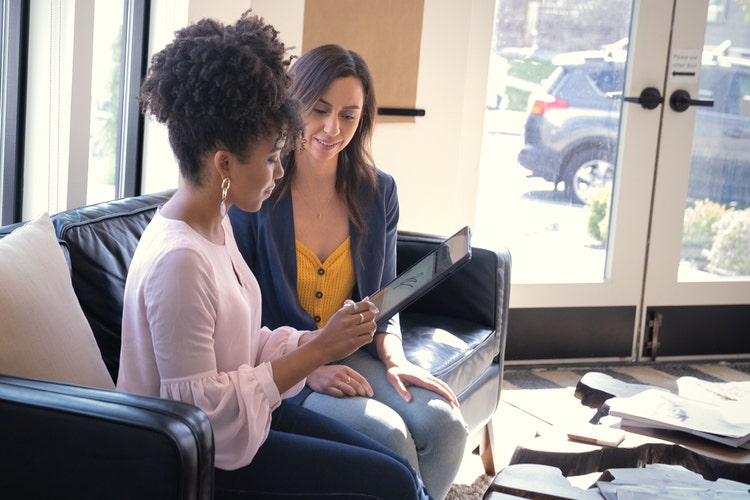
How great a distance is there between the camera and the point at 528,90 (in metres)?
3.88

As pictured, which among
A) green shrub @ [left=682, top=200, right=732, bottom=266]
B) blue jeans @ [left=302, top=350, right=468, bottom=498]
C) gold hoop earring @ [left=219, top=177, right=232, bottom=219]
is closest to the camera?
gold hoop earring @ [left=219, top=177, right=232, bottom=219]

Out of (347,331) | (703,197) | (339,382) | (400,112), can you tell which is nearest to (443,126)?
(400,112)

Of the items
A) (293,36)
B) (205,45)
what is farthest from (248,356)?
(293,36)

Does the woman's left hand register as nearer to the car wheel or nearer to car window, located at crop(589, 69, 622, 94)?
the car wheel

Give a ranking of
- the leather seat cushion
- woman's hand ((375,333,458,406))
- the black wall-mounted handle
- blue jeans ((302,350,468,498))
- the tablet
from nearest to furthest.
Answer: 1. the tablet
2. blue jeans ((302,350,468,498))
3. woman's hand ((375,333,458,406))
4. the leather seat cushion
5. the black wall-mounted handle

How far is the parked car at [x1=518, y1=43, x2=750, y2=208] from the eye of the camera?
12.8ft

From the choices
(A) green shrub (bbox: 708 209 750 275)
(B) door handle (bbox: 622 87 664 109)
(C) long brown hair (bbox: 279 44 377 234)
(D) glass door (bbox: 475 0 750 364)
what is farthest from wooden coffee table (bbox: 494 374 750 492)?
(A) green shrub (bbox: 708 209 750 275)

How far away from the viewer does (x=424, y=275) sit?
1.84 metres

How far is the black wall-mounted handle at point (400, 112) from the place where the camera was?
11.8 feet

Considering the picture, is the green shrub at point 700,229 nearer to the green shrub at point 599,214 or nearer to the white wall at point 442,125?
the green shrub at point 599,214

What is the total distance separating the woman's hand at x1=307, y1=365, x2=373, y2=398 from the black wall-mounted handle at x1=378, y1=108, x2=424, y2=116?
1.70 metres

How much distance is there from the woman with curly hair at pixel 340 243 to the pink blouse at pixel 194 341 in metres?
0.50

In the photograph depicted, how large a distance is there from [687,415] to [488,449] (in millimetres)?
943

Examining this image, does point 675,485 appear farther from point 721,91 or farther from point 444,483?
point 721,91
